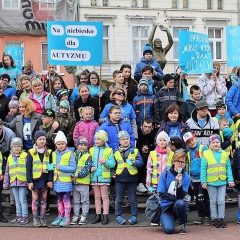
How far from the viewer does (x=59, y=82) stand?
568 inches

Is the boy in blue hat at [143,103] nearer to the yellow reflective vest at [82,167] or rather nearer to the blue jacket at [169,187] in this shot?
the yellow reflective vest at [82,167]

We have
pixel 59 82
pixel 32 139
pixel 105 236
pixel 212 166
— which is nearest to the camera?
pixel 105 236

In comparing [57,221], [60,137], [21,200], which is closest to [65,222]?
[57,221]

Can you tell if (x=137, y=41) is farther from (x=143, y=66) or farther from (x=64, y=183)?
(x=64, y=183)

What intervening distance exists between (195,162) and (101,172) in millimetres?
1739

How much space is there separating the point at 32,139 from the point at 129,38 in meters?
27.3

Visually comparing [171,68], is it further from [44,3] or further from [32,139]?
[32,139]

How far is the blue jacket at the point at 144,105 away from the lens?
41.9 ft

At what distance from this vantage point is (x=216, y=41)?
4034cm

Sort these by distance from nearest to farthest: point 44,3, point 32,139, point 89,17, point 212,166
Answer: point 212,166 < point 32,139 < point 44,3 < point 89,17

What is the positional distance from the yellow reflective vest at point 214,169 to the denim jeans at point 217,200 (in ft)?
0.53

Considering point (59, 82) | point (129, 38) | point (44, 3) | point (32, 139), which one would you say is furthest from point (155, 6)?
point (32, 139)

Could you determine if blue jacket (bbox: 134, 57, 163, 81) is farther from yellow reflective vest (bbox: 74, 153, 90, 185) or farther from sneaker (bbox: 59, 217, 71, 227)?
sneaker (bbox: 59, 217, 71, 227)

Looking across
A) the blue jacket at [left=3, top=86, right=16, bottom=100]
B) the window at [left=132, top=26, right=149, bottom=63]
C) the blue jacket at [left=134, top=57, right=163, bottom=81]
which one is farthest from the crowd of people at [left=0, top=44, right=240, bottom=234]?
the window at [left=132, top=26, right=149, bottom=63]
